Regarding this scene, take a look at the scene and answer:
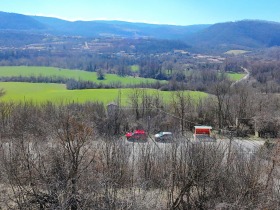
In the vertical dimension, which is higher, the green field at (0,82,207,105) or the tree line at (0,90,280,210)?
the tree line at (0,90,280,210)

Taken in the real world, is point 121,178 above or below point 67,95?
above

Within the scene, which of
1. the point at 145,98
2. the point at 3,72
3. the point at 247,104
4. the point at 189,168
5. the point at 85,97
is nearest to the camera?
the point at 189,168

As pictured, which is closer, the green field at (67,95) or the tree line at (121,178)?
the tree line at (121,178)

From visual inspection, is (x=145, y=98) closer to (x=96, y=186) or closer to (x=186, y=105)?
(x=186, y=105)

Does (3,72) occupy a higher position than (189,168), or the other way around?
(189,168)

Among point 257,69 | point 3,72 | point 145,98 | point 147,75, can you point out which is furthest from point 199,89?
point 3,72

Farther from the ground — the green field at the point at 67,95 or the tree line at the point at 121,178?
the tree line at the point at 121,178

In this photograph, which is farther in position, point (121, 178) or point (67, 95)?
point (67, 95)

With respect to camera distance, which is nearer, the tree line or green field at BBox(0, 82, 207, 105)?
the tree line

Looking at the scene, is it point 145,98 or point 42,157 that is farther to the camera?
point 145,98

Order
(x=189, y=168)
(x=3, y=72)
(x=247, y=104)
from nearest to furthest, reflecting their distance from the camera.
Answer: (x=189, y=168)
(x=247, y=104)
(x=3, y=72)
